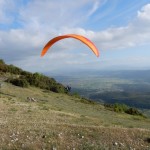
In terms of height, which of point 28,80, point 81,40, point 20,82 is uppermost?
point 81,40

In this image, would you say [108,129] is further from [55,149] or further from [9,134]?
[9,134]

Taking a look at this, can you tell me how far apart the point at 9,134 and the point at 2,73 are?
3873 cm

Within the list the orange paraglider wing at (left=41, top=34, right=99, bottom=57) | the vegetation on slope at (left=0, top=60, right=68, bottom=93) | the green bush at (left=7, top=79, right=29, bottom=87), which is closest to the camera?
the orange paraglider wing at (left=41, top=34, right=99, bottom=57)

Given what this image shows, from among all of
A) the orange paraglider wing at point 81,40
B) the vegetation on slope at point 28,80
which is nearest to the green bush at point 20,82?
the vegetation on slope at point 28,80

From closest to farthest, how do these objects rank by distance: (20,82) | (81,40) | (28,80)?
1. (81,40)
2. (20,82)
3. (28,80)

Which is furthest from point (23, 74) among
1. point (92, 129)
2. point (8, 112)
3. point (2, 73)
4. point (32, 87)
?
point (92, 129)

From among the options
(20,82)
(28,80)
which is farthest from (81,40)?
(28,80)

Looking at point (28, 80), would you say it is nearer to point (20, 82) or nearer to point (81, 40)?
point (20, 82)

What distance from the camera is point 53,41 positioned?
67.5ft

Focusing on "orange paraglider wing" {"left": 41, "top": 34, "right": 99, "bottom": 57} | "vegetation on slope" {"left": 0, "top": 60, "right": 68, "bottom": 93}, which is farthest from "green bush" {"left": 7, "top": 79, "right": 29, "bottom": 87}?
"orange paraglider wing" {"left": 41, "top": 34, "right": 99, "bottom": 57}

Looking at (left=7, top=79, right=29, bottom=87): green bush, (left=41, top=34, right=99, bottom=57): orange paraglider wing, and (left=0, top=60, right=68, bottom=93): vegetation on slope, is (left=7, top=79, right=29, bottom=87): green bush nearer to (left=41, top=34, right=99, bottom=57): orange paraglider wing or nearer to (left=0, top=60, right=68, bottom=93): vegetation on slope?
(left=0, top=60, right=68, bottom=93): vegetation on slope

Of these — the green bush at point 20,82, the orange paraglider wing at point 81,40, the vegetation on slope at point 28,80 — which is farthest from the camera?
the vegetation on slope at point 28,80

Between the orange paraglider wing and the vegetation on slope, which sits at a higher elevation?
the orange paraglider wing

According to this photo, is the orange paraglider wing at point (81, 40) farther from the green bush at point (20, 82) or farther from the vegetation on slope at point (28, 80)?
the vegetation on slope at point (28, 80)
